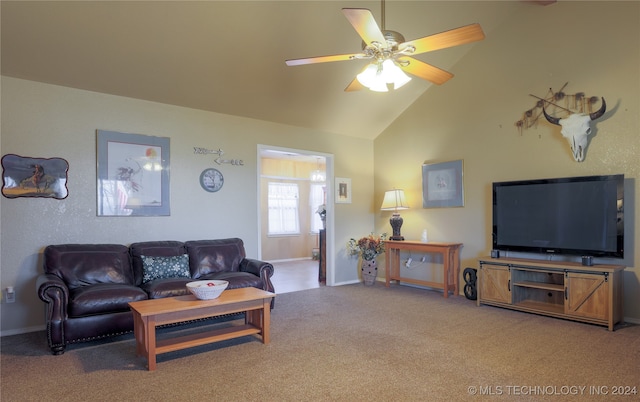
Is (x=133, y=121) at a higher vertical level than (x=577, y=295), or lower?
higher

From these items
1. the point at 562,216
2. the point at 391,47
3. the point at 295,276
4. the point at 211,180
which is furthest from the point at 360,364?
the point at 295,276

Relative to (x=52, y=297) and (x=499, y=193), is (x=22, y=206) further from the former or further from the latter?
(x=499, y=193)

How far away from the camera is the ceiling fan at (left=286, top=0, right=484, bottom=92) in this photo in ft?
7.75

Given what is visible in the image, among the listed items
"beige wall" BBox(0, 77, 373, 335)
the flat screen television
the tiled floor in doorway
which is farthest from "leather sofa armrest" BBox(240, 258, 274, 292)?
the flat screen television

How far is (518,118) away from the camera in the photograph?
4.71m

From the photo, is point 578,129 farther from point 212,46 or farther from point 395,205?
point 212,46

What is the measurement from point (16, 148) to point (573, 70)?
6004mm

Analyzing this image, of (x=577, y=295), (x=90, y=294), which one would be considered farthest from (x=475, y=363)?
(x=90, y=294)

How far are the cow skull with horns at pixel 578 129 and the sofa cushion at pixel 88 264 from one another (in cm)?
501

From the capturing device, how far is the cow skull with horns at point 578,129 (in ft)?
13.1

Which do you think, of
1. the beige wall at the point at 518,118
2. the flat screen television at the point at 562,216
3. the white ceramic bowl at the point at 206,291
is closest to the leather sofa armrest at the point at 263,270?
the white ceramic bowl at the point at 206,291

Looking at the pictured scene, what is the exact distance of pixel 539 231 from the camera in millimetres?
4344

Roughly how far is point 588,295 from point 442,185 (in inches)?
90.5

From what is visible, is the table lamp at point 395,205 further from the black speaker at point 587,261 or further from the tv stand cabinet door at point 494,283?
the black speaker at point 587,261
